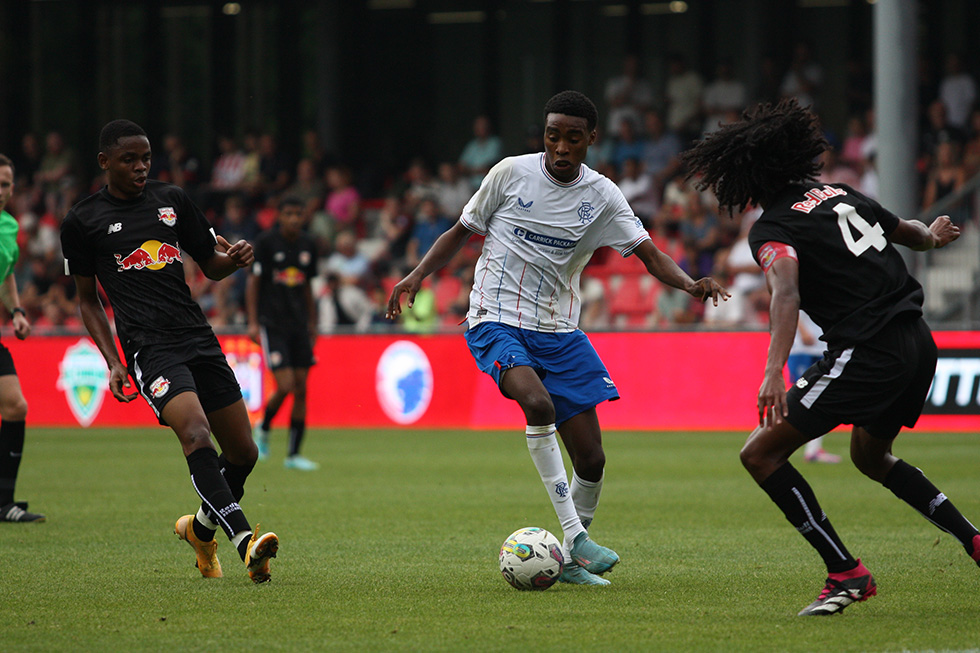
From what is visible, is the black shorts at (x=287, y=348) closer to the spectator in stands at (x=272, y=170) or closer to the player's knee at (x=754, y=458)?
the player's knee at (x=754, y=458)

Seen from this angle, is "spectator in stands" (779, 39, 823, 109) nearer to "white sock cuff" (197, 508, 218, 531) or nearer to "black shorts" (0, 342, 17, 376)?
"black shorts" (0, 342, 17, 376)

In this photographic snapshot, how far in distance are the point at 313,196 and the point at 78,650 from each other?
66.0 ft

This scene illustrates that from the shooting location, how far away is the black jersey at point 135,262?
21.4 ft

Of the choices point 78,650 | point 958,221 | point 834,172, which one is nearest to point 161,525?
point 78,650

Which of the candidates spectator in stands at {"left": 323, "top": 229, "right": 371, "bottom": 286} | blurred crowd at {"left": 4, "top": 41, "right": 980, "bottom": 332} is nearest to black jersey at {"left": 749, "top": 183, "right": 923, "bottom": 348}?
blurred crowd at {"left": 4, "top": 41, "right": 980, "bottom": 332}

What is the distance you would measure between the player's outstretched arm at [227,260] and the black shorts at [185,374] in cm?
37

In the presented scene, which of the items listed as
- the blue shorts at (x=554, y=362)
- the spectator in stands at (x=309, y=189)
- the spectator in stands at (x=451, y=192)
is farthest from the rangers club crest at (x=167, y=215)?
the spectator in stands at (x=309, y=189)

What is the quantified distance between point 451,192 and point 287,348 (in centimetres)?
1081

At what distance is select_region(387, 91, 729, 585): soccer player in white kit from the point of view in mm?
6496

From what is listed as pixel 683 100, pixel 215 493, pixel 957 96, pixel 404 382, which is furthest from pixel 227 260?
pixel 683 100

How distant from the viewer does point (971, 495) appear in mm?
9812

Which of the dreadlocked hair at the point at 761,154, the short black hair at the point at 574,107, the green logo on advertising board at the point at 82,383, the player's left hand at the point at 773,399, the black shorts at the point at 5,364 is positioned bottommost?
the green logo on advertising board at the point at 82,383

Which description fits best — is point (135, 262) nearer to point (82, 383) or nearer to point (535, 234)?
point (535, 234)

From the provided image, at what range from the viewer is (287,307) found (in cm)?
1310
